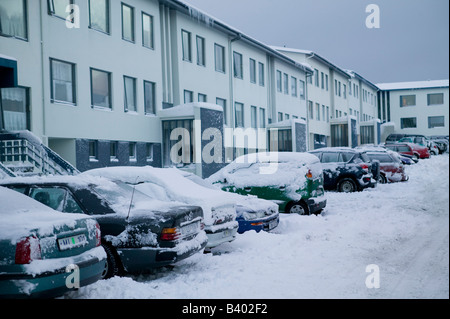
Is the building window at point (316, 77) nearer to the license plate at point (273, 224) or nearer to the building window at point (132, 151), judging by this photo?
the building window at point (132, 151)

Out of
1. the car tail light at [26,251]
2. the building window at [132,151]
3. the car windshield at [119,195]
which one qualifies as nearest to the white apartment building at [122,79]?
the building window at [132,151]

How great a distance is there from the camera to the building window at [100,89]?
18997mm

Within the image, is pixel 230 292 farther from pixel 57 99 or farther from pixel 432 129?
pixel 432 129

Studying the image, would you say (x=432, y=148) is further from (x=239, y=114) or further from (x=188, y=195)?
(x=188, y=195)

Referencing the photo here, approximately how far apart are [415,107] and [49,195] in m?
71.1

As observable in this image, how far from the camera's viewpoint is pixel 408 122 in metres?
70.6

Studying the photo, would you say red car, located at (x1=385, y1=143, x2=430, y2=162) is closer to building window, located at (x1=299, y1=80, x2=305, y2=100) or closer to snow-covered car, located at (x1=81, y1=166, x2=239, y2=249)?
building window, located at (x1=299, y1=80, x2=305, y2=100)

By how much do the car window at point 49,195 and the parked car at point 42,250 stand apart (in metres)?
0.88

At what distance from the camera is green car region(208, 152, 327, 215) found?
12539mm

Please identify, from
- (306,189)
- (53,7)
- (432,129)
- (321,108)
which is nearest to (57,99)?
(53,7)

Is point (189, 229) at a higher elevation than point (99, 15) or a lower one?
lower

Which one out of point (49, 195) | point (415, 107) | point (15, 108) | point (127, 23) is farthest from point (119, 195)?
point (415, 107)

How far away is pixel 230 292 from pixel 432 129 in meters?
69.0

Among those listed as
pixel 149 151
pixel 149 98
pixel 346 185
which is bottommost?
pixel 346 185
